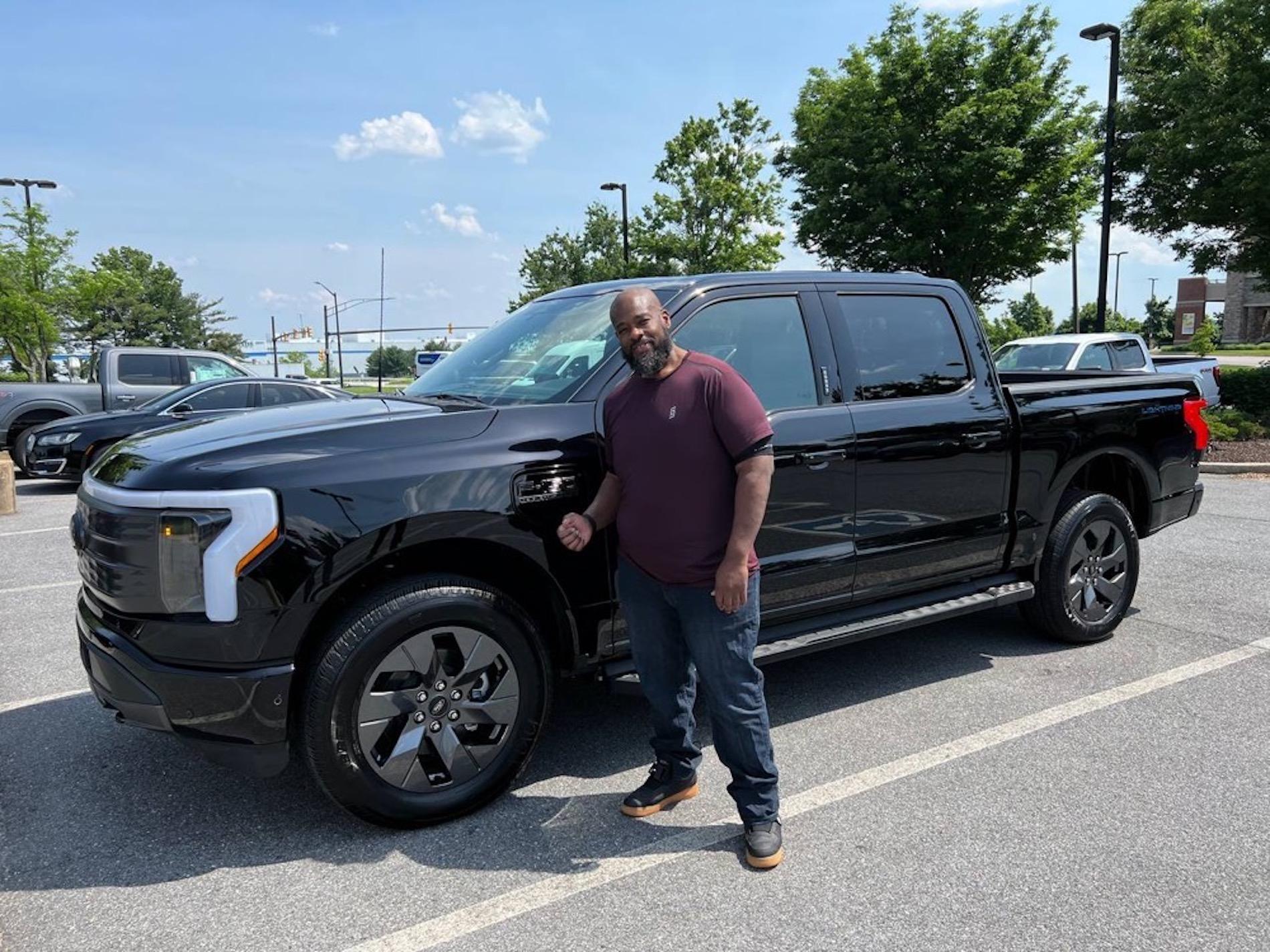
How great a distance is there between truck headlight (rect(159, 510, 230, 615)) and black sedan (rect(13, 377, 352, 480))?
787cm

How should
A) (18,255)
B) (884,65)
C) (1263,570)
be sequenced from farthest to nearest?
1. (18,255)
2. (884,65)
3. (1263,570)

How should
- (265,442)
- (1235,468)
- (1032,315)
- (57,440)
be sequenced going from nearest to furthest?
(265,442) < (57,440) < (1235,468) < (1032,315)

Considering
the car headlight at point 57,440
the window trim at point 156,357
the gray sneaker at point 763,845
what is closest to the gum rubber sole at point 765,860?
the gray sneaker at point 763,845

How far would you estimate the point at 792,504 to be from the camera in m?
3.59

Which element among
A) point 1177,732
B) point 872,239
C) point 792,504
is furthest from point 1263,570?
point 872,239

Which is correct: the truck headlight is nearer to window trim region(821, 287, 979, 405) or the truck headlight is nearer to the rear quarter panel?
window trim region(821, 287, 979, 405)

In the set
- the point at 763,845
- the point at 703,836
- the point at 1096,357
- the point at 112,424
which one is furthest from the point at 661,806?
the point at 1096,357

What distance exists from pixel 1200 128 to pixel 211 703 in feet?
56.4

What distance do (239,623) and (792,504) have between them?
2.05m

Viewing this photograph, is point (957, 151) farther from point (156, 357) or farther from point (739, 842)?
point (739, 842)

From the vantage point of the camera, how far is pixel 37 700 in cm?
421

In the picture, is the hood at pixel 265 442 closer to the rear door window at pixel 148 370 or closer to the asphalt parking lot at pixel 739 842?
the asphalt parking lot at pixel 739 842

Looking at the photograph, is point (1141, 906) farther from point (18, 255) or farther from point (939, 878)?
point (18, 255)

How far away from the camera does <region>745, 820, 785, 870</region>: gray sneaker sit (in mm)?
2766
